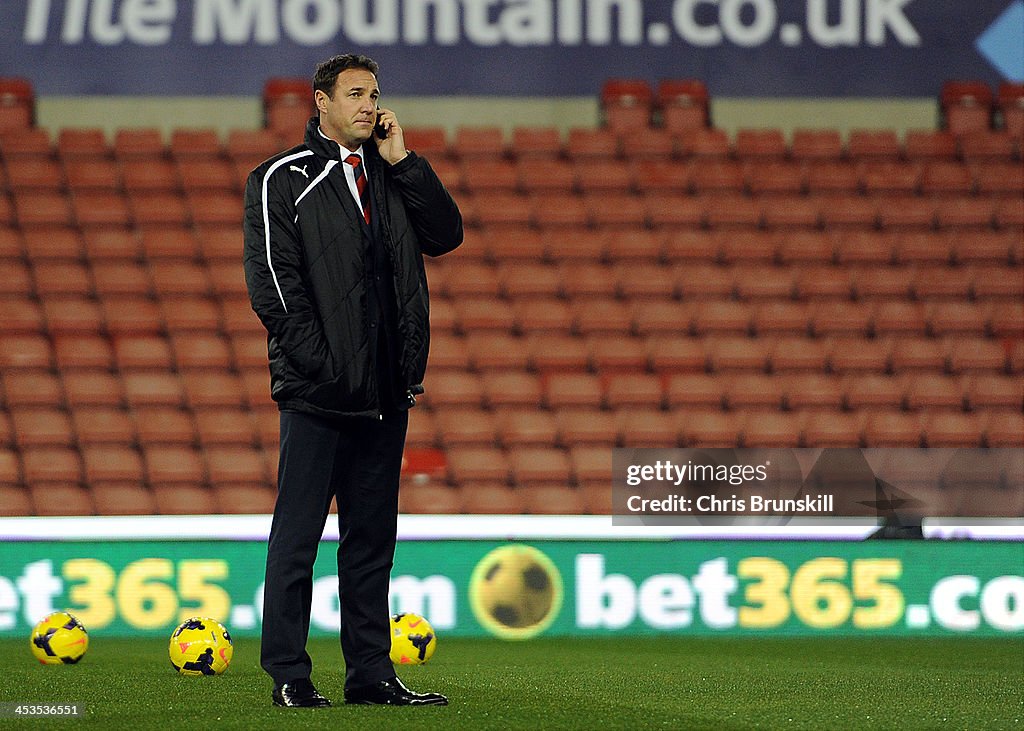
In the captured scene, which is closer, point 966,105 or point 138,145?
point 138,145

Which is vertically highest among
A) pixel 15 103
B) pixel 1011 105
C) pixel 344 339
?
pixel 15 103

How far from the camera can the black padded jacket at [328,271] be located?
10.3 feet

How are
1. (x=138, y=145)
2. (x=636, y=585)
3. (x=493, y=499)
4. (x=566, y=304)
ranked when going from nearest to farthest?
(x=636, y=585), (x=493, y=499), (x=566, y=304), (x=138, y=145)

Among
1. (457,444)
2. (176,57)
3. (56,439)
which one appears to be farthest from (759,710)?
(176,57)

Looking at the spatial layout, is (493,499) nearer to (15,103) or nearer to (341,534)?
(15,103)

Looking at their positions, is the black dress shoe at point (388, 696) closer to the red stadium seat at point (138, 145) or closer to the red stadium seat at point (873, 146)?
the red stadium seat at point (138, 145)

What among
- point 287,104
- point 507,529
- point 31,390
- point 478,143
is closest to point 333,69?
point 507,529

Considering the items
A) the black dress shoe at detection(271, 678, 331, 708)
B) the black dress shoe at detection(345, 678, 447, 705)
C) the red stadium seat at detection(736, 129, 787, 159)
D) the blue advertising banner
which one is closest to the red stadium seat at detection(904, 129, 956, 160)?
the blue advertising banner

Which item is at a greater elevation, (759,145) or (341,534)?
(759,145)

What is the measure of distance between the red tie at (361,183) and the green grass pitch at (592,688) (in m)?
1.08

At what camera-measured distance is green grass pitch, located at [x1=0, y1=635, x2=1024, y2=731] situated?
3.10 meters

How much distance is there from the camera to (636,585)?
21.4 ft
